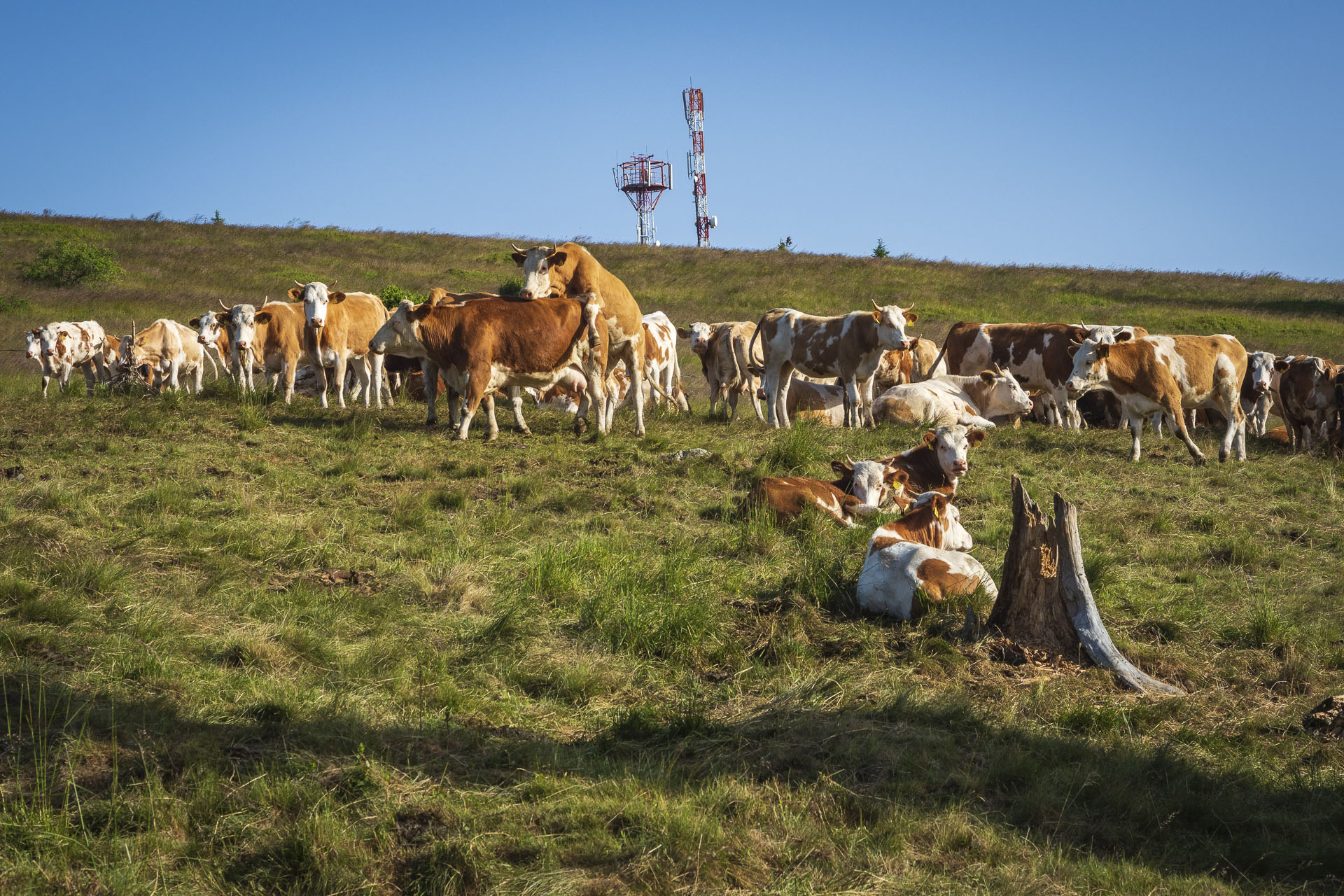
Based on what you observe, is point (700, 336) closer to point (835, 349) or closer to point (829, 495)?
point (835, 349)

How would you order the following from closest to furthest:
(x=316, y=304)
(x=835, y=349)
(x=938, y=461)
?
(x=938, y=461) → (x=316, y=304) → (x=835, y=349)

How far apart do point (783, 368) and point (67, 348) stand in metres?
16.1

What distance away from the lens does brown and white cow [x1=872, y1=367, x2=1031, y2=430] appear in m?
16.8

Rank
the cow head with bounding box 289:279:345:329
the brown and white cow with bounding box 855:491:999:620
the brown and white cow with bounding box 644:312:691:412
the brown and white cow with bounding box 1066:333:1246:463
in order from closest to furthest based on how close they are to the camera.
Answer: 1. the brown and white cow with bounding box 855:491:999:620
2. the brown and white cow with bounding box 1066:333:1246:463
3. the cow head with bounding box 289:279:345:329
4. the brown and white cow with bounding box 644:312:691:412

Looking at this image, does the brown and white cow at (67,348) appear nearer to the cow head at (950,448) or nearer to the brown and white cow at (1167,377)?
the cow head at (950,448)

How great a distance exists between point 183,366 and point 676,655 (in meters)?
20.0

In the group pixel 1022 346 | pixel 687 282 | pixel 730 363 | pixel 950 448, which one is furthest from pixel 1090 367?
pixel 687 282

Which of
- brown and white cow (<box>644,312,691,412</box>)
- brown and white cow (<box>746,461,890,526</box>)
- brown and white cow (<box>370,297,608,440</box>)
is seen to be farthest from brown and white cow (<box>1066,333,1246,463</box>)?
brown and white cow (<box>644,312,691,412</box>)

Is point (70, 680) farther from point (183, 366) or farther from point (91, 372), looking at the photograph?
point (91, 372)

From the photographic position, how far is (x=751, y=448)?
12867 mm

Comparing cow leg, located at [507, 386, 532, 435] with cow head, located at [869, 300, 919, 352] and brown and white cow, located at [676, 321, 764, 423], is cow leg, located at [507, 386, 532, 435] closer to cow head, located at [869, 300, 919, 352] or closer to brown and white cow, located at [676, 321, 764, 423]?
brown and white cow, located at [676, 321, 764, 423]

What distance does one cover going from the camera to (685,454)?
12469mm

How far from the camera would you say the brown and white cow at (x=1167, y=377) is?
14344 mm

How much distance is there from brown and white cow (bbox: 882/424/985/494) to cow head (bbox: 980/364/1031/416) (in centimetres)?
700
